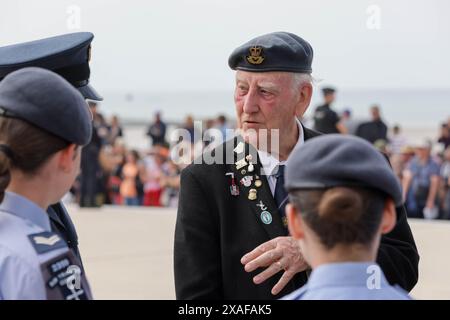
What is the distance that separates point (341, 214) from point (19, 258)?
74 cm

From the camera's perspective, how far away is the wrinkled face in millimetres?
3598

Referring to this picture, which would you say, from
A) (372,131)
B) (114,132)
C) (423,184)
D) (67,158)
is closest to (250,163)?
(67,158)

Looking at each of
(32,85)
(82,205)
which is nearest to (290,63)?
(32,85)

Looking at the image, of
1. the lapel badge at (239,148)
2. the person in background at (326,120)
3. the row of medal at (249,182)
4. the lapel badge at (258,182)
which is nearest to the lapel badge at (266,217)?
the row of medal at (249,182)

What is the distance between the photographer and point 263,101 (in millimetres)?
3613

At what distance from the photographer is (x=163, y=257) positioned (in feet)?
36.3

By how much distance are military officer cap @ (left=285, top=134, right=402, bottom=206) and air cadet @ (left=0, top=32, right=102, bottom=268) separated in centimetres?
123

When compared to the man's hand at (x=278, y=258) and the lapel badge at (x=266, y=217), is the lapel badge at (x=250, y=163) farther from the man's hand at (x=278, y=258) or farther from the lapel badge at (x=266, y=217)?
the man's hand at (x=278, y=258)

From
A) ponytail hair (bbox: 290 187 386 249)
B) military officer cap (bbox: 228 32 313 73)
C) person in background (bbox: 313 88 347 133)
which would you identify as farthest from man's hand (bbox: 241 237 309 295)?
person in background (bbox: 313 88 347 133)

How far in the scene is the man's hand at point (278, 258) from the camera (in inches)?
127

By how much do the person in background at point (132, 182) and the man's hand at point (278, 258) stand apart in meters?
13.4

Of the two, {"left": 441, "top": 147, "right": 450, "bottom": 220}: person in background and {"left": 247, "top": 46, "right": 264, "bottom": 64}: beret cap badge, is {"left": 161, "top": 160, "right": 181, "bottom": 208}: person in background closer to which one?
{"left": 441, "top": 147, "right": 450, "bottom": 220}: person in background

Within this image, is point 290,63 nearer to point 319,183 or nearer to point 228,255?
point 228,255

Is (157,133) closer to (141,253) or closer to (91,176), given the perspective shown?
(91,176)
